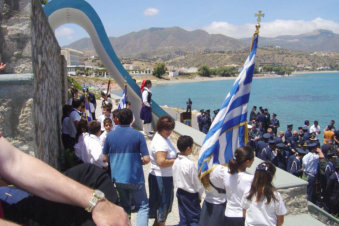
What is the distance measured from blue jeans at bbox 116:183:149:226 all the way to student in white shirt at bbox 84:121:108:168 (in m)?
0.54

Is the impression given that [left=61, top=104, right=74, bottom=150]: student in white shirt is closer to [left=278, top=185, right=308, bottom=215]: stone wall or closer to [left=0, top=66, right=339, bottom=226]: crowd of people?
[left=0, top=66, right=339, bottom=226]: crowd of people

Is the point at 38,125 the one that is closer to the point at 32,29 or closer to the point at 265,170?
the point at 32,29

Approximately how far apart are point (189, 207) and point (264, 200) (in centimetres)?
95

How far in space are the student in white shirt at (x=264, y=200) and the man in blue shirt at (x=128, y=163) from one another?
1141 mm

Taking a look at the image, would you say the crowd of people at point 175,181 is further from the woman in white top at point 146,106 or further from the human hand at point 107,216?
the woman in white top at point 146,106

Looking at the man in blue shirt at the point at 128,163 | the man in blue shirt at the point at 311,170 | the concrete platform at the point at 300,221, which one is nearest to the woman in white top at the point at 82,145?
the man in blue shirt at the point at 128,163

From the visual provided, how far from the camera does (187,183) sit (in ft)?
11.3

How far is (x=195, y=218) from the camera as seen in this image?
349 centimetres

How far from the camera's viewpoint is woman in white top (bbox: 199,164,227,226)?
3.26m

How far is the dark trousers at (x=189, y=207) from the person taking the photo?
348 cm

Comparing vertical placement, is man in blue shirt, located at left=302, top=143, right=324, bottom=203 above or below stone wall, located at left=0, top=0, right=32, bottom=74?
below

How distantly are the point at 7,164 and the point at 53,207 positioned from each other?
223 millimetres

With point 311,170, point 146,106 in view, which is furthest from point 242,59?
point 311,170

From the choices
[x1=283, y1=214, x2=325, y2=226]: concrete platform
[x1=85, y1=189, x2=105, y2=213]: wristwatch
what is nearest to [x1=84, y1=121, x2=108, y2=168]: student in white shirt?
[x1=283, y1=214, x2=325, y2=226]: concrete platform
